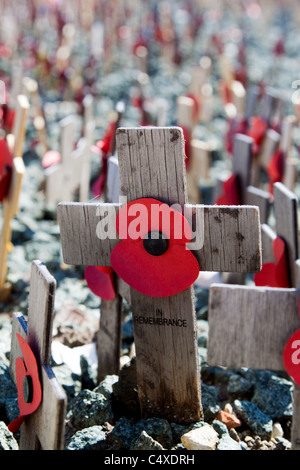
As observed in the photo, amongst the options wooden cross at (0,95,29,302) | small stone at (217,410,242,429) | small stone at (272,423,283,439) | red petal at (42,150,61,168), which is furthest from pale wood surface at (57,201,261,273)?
red petal at (42,150,61,168)

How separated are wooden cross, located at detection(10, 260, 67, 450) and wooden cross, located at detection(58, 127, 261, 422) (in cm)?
22

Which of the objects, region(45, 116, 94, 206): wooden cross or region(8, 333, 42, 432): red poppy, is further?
region(45, 116, 94, 206): wooden cross

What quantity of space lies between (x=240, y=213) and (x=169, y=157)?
0.25m

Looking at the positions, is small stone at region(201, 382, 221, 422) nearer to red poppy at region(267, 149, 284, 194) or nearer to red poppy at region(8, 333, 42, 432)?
red poppy at region(8, 333, 42, 432)

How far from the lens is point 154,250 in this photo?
1667 mm

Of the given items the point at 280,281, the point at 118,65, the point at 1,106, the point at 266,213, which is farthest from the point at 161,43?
the point at 280,281

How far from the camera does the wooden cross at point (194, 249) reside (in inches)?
64.6

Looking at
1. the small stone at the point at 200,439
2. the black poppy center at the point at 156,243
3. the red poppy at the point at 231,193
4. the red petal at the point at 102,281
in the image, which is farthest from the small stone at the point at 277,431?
the red poppy at the point at 231,193

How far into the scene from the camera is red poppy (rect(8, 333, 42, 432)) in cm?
158

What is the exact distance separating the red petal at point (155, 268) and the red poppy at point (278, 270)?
417mm

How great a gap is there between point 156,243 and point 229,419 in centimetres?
76

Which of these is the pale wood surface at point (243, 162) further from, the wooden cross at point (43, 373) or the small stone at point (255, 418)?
the wooden cross at point (43, 373)

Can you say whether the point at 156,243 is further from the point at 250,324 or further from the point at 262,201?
the point at 262,201

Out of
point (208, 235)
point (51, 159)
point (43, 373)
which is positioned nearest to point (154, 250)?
point (208, 235)
